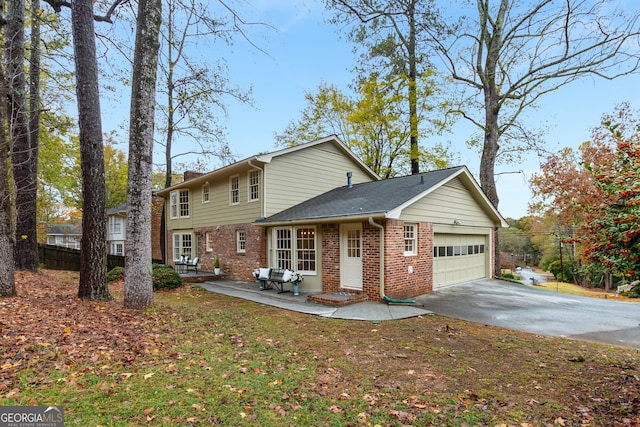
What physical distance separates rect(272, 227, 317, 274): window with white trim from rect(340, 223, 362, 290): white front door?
118cm

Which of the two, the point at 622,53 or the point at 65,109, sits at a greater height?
the point at 622,53

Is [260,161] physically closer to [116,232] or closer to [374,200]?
[374,200]

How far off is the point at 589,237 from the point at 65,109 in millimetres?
18415

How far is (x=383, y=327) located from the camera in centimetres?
725

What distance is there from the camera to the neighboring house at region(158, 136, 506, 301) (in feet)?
32.7

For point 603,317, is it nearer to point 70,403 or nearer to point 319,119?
point 70,403

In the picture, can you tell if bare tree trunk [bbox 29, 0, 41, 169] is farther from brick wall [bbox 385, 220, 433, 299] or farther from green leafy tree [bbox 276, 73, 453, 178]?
green leafy tree [bbox 276, 73, 453, 178]

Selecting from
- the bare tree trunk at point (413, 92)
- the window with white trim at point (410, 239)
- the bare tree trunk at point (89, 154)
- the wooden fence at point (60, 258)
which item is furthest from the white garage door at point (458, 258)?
the wooden fence at point (60, 258)

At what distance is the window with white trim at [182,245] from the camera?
18.2 m

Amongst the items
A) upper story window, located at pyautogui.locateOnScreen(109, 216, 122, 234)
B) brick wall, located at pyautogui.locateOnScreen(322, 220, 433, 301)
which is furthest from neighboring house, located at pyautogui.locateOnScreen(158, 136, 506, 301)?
upper story window, located at pyautogui.locateOnScreen(109, 216, 122, 234)

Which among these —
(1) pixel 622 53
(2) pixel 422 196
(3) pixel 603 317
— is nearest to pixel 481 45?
(1) pixel 622 53

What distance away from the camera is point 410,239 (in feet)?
35.3

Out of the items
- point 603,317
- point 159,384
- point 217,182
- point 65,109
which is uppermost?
point 65,109

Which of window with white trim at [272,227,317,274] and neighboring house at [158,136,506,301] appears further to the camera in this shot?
window with white trim at [272,227,317,274]
